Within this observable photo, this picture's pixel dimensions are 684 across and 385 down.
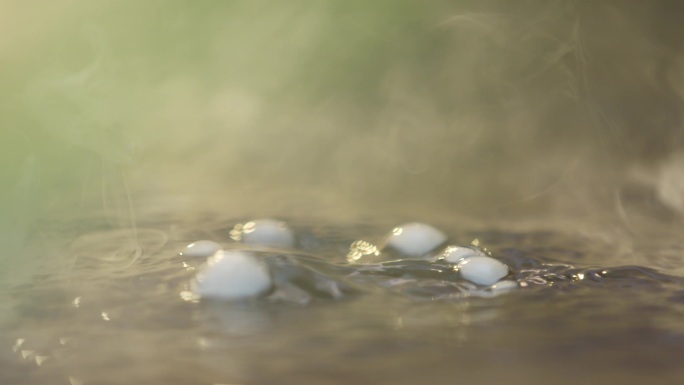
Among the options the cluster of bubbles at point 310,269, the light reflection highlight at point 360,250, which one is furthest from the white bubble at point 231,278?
the light reflection highlight at point 360,250

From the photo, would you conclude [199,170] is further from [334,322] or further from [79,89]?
[334,322]

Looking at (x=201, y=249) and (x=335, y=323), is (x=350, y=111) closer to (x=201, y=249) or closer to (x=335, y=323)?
(x=201, y=249)

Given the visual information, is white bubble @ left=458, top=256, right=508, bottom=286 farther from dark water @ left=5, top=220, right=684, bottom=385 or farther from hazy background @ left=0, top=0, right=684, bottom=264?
hazy background @ left=0, top=0, right=684, bottom=264

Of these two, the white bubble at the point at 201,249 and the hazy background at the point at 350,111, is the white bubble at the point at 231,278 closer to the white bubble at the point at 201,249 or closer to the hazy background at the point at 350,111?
the white bubble at the point at 201,249

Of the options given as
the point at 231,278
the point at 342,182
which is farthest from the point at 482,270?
the point at 342,182

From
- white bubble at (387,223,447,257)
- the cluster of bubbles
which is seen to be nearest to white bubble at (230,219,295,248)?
the cluster of bubbles

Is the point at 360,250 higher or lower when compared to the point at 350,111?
lower
